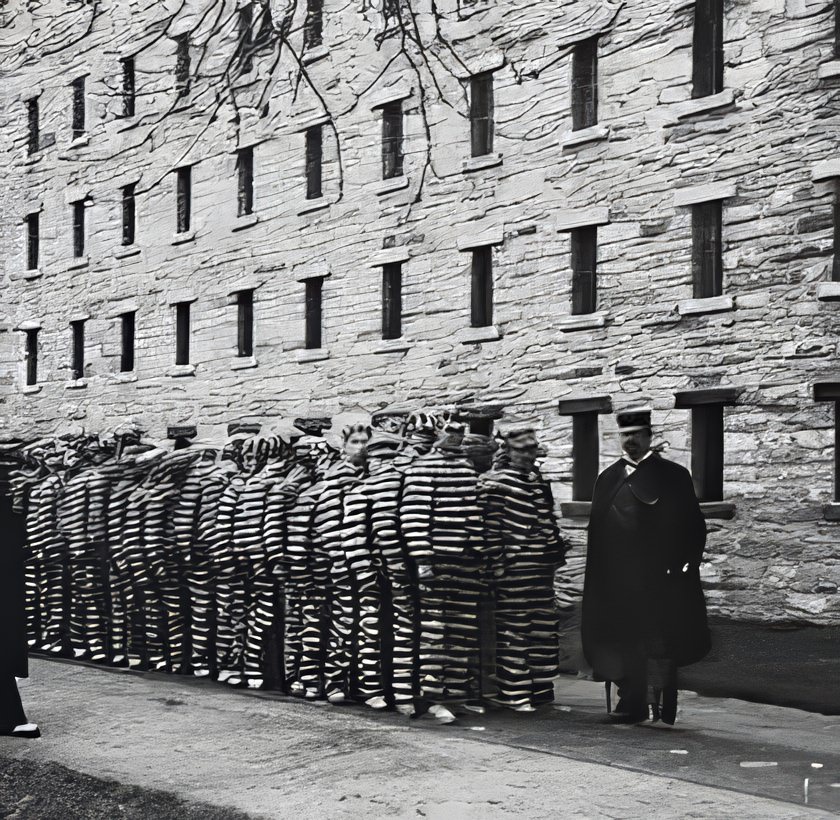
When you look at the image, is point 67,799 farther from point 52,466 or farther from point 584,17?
point 584,17

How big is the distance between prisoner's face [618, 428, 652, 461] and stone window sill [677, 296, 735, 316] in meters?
1.47

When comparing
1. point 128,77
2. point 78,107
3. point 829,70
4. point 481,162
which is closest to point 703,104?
point 829,70

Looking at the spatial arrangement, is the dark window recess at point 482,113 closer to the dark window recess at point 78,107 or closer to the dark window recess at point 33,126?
the dark window recess at point 78,107

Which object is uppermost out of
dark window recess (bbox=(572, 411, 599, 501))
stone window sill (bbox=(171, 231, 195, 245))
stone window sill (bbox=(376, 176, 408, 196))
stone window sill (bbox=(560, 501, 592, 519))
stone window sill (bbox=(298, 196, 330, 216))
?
stone window sill (bbox=(376, 176, 408, 196))

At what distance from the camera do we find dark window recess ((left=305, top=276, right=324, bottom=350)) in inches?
484

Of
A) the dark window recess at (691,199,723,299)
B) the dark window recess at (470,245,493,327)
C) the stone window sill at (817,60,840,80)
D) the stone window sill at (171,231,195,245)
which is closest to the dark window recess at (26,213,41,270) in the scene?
the stone window sill at (171,231,195,245)

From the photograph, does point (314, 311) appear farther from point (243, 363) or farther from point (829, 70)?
point (829, 70)

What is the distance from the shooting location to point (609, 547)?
8.82m

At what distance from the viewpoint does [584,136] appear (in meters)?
11.0

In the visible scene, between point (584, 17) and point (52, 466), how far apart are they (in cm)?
617

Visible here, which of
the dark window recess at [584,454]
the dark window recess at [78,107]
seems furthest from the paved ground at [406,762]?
the dark window recess at [78,107]

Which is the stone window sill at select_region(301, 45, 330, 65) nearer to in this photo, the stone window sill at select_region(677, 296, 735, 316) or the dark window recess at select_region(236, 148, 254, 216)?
the dark window recess at select_region(236, 148, 254, 216)

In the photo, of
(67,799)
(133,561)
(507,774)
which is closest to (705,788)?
(507,774)

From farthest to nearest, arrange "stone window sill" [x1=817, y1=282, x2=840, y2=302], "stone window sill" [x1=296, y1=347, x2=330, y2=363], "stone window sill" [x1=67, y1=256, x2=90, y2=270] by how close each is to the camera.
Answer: "stone window sill" [x1=67, y1=256, x2=90, y2=270], "stone window sill" [x1=296, y1=347, x2=330, y2=363], "stone window sill" [x1=817, y1=282, x2=840, y2=302]
